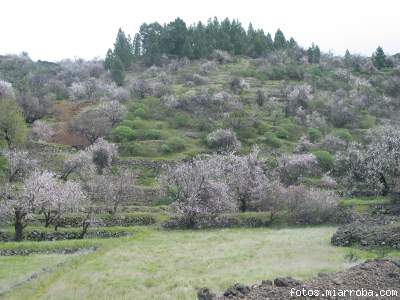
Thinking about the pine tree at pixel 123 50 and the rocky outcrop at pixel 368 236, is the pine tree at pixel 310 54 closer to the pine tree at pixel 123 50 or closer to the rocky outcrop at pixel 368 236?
the pine tree at pixel 123 50

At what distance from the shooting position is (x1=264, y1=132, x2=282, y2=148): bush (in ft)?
220

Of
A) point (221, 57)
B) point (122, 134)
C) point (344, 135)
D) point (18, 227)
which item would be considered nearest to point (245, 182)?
point (18, 227)

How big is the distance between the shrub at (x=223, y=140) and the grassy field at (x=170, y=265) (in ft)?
93.0

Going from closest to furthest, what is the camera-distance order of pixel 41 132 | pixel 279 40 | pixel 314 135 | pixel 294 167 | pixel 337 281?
pixel 337 281
pixel 294 167
pixel 41 132
pixel 314 135
pixel 279 40

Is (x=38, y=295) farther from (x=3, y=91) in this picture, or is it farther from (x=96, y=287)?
(x=3, y=91)

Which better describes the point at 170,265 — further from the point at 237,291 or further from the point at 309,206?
the point at 309,206

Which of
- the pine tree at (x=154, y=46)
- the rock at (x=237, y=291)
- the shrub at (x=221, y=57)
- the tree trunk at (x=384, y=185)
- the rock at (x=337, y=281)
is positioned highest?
the pine tree at (x=154, y=46)

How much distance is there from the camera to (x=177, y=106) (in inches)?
3226

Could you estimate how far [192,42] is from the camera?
12056 centimetres

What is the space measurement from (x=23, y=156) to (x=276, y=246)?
3111cm

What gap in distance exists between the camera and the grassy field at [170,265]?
20906 millimetres

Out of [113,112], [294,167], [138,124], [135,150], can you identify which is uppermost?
[113,112]

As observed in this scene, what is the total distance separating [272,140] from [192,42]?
6023 cm

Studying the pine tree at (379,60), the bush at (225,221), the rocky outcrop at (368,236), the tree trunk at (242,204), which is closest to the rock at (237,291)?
the rocky outcrop at (368,236)
